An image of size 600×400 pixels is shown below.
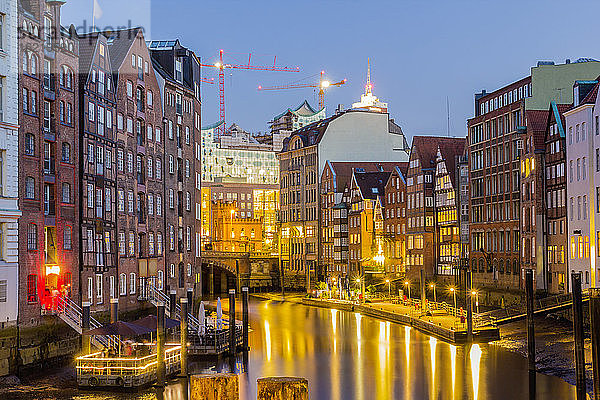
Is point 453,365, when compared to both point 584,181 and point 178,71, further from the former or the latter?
point 178,71

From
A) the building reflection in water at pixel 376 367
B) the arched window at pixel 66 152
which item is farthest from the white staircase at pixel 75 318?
the arched window at pixel 66 152

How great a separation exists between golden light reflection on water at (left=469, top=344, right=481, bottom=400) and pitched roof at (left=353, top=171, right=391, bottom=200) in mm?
61742

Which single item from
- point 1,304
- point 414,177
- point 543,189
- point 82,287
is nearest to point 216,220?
point 414,177

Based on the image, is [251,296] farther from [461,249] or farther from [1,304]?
[1,304]

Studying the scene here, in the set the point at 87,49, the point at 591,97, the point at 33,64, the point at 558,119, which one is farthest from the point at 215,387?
the point at 558,119

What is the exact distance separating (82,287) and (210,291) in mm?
79302

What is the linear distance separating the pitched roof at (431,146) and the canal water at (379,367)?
32.8 m

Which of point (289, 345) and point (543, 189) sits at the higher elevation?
point (543, 189)

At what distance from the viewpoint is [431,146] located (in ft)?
352

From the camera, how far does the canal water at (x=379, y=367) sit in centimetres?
4384

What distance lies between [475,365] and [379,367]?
220 inches

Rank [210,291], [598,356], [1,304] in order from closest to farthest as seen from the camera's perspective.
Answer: [598,356]
[1,304]
[210,291]

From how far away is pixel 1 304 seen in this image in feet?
152

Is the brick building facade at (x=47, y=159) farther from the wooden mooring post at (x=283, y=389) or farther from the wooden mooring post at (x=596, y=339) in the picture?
the wooden mooring post at (x=283, y=389)
